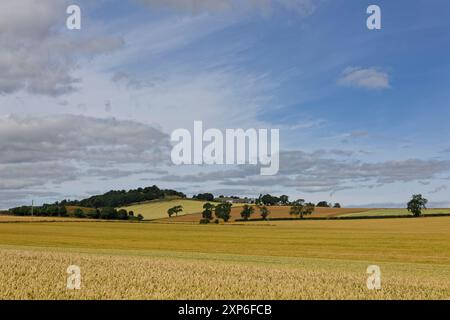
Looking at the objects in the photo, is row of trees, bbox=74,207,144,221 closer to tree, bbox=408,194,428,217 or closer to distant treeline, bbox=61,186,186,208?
distant treeline, bbox=61,186,186,208

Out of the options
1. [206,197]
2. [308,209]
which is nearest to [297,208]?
[308,209]

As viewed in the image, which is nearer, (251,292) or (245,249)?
(251,292)

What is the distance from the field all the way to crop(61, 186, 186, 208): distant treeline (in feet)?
9.68

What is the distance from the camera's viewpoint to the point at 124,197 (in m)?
147

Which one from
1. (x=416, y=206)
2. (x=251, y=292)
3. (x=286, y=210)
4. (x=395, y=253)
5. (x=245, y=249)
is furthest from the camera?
(x=286, y=210)

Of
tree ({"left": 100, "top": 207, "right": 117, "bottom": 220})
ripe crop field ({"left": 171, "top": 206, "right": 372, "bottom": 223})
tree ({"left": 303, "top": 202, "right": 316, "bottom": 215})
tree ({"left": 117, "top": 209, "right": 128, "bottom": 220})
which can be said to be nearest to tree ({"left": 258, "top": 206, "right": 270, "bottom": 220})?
ripe crop field ({"left": 171, "top": 206, "right": 372, "bottom": 223})

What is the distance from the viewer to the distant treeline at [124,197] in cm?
14312

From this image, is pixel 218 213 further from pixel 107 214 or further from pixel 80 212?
pixel 80 212

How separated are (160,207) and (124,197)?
11405 millimetres

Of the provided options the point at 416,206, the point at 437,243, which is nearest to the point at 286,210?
the point at 416,206

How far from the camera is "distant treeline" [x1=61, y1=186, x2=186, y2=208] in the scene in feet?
470
